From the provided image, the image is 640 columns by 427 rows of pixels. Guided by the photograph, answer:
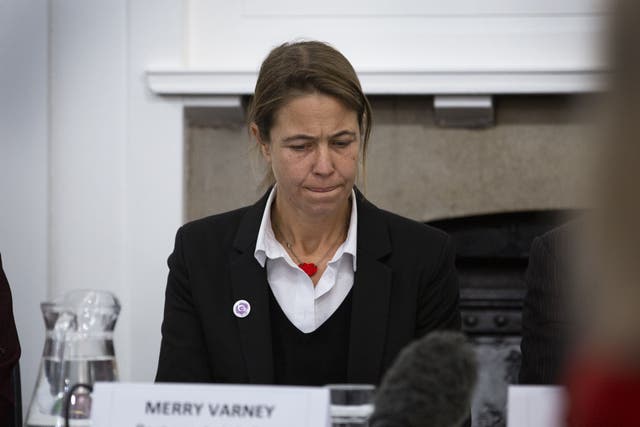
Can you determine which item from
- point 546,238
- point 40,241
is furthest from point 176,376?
point 40,241

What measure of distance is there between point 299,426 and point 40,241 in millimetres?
2143

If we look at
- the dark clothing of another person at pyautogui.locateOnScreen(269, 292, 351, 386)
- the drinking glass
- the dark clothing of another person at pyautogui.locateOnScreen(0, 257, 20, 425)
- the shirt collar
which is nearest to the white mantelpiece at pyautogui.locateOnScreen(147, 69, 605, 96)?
the dark clothing of another person at pyautogui.locateOnScreen(0, 257, 20, 425)

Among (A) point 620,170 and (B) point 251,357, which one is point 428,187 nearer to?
(B) point 251,357

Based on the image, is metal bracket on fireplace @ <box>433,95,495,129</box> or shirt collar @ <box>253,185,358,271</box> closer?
shirt collar @ <box>253,185,358,271</box>

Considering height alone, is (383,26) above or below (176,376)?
above

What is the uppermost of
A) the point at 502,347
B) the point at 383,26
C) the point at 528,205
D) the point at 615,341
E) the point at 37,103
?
the point at 383,26

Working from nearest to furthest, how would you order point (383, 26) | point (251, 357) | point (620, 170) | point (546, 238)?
point (620, 170)
point (251, 357)
point (546, 238)
point (383, 26)

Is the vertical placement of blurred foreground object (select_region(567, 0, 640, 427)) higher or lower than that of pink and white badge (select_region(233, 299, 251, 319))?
higher

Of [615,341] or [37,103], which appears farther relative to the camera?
[37,103]

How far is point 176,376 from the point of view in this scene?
185 centimetres

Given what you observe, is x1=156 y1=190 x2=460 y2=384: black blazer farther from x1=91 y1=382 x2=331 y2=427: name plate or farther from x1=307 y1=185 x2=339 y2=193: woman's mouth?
x1=91 y1=382 x2=331 y2=427: name plate

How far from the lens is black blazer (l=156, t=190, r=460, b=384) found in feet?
5.95

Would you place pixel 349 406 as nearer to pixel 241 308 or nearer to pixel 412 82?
pixel 241 308

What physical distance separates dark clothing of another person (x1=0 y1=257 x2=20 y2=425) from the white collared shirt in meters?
0.60
